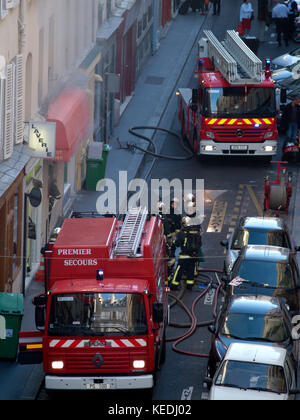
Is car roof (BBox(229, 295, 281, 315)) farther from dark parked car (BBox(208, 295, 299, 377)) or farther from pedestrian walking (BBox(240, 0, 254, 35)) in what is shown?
pedestrian walking (BBox(240, 0, 254, 35))

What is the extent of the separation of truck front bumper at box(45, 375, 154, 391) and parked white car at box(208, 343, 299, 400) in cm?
123

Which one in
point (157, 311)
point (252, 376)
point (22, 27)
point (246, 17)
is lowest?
point (252, 376)

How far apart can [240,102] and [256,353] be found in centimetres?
1646

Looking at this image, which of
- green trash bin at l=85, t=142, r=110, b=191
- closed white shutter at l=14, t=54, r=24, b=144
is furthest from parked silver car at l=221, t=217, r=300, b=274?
green trash bin at l=85, t=142, r=110, b=191

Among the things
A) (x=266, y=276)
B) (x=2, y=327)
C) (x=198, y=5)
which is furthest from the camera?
(x=198, y=5)

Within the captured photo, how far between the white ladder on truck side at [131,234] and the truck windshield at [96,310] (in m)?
0.90

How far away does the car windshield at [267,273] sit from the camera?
73.6 feet

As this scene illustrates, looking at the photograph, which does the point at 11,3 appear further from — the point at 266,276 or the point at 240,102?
the point at 240,102

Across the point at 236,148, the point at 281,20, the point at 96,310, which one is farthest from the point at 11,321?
the point at 281,20

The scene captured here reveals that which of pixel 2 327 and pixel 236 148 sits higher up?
pixel 2 327

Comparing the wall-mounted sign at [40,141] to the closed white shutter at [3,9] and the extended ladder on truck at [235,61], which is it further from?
the extended ladder on truck at [235,61]

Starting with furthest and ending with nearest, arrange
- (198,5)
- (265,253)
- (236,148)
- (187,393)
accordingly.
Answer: (198,5), (236,148), (265,253), (187,393)

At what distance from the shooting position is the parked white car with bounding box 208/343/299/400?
56.6 ft

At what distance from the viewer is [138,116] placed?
133 feet
